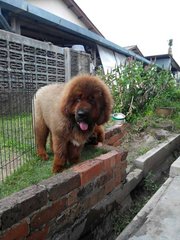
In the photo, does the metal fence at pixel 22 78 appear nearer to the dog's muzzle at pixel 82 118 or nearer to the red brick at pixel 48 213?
the red brick at pixel 48 213

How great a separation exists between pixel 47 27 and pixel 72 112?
6255 millimetres

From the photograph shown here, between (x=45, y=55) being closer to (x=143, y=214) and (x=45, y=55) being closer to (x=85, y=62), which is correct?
(x=85, y=62)

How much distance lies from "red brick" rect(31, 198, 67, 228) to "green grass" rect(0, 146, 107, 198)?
1.14 ft

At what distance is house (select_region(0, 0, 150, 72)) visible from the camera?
6.46m

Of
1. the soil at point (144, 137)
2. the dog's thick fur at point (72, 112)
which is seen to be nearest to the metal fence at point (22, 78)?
the dog's thick fur at point (72, 112)

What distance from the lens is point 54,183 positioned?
2.38m

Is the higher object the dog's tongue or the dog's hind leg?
the dog's tongue

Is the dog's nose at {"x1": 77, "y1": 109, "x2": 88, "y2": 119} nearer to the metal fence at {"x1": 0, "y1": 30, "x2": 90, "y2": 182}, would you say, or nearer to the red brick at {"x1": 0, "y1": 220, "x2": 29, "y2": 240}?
the metal fence at {"x1": 0, "y1": 30, "x2": 90, "y2": 182}

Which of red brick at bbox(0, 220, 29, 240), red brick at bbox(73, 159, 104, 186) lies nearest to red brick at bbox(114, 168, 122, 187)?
red brick at bbox(73, 159, 104, 186)

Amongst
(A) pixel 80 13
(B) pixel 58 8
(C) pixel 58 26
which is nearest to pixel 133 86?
(C) pixel 58 26

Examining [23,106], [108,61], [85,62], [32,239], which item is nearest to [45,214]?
[32,239]

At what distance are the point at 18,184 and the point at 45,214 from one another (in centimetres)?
51

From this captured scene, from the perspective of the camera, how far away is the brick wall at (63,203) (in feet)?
6.56

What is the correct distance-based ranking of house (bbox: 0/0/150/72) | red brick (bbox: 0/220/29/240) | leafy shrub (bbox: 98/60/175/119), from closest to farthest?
red brick (bbox: 0/220/29/240)
house (bbox: 0/0/150/72)
leafy shrub (bbox: 98/60/175/119)
